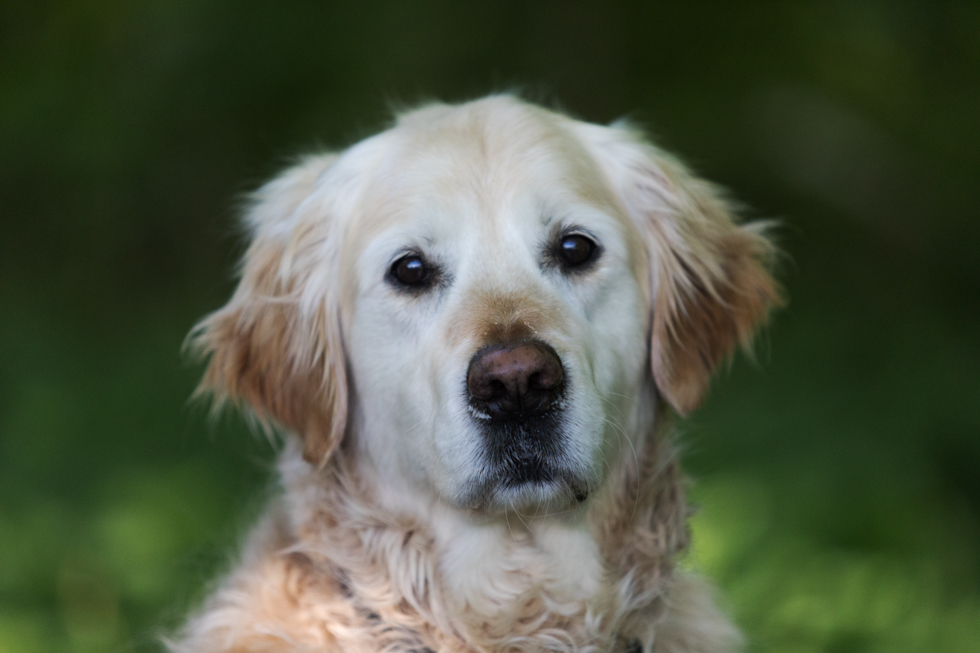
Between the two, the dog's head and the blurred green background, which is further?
the blurred green background

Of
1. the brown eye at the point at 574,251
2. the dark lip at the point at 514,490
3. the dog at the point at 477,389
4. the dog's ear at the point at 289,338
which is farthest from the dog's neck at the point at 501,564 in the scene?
the brown eye at the point at 574,251

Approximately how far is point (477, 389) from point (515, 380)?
0.11 metres

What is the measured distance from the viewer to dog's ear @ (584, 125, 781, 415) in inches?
119

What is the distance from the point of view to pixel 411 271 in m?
2.83

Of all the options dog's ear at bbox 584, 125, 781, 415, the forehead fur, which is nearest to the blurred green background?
dog's ear at bbox 584, 125, 781, 415

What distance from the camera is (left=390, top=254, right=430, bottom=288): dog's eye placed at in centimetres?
282

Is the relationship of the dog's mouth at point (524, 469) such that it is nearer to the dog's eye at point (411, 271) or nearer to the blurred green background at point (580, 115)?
the dog's eye at point (411, 271)

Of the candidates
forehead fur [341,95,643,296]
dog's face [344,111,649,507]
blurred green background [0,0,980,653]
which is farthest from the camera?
blurred green background [0,0,980,653]

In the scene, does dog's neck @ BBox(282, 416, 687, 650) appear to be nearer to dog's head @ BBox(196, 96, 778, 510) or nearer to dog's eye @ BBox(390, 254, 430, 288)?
dog's head @ BBox(196, 96, 778, 510)

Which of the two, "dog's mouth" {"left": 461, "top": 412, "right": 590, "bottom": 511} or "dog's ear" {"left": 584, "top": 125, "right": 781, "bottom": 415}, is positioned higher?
"dog's ear" {"left": 584, "top": 125, "right": 781, "bottom": 415}

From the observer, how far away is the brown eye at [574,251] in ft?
9.31

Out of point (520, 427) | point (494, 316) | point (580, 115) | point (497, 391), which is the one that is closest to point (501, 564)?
point (520, 427)

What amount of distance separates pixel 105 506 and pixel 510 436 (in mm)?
3446

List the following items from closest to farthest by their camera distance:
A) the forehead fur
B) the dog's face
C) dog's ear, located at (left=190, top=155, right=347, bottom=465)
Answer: the dog's face
the forehead fur
dog's ear, located at (left=190, top=155, right=347, bottom=465)
